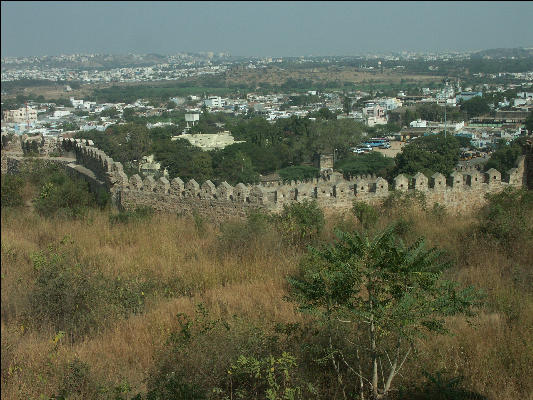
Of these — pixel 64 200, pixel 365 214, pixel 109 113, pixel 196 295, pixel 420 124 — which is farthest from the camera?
pixel 109 113

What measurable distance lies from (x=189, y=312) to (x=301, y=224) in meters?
3.23

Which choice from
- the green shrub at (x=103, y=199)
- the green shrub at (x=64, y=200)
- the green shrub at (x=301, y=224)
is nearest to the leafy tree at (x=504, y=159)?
the green shrub at (x=301, y=224)

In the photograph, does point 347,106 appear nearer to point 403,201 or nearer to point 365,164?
point 365,164

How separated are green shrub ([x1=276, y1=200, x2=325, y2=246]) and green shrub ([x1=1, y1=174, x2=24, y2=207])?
5528mm

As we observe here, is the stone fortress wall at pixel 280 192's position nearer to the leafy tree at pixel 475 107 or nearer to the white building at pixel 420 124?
the leafy tree at pixel 475 107

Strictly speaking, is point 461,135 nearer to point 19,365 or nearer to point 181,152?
point 181,152

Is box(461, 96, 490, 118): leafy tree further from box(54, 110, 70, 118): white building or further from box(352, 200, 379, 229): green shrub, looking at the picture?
box(54, 110, 70, 118): white building

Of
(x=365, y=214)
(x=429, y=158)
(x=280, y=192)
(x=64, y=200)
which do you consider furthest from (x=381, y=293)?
(x=429, y=158)

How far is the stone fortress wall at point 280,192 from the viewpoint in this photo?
909 centimetres

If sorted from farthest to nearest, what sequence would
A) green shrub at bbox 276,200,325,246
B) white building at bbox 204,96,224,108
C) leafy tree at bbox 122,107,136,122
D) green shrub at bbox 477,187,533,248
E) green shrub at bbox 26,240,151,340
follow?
white building at bbox 204,96,224,108 → leafy tree at bbox 122,107,136,122 → green shrub at bbox 276,200,325,246 → green shrub at bbox 477,187,533,248 → green shrub at bbox 26,240,151,340

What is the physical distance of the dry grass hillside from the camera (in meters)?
3.53

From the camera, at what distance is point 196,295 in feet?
17.7

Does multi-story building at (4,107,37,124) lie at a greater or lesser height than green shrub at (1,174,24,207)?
greater

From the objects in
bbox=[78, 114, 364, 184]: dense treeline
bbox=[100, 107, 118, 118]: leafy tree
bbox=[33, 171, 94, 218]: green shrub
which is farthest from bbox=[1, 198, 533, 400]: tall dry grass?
bbox=[100, 107, 118, 118]: leafy tree
